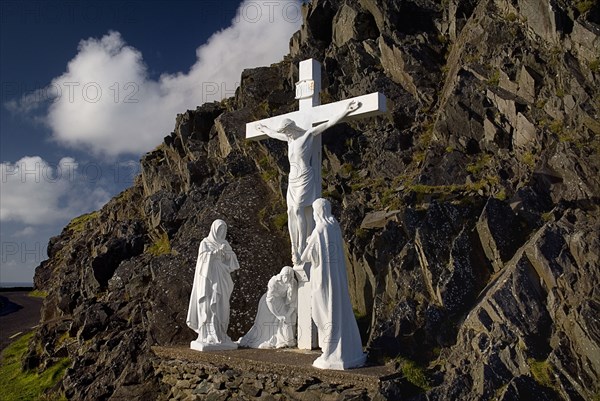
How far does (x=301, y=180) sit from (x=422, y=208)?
2738 mm

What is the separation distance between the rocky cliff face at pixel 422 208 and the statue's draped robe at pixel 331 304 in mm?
798

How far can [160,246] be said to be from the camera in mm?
15781

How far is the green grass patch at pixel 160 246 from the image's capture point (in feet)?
50.1

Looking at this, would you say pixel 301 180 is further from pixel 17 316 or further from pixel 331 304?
pixel 17 316

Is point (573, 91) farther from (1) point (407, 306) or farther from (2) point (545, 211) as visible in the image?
(1) point (407, 306)

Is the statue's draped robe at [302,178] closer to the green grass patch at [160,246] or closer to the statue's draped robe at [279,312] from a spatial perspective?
the statue's draped robe at [279,312]

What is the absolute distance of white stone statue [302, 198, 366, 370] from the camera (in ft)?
24.9

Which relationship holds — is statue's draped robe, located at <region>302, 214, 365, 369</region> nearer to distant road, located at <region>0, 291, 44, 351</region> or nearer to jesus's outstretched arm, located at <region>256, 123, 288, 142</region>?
jesus's outstretched arm, located at <region>256, 123, 288, 142</region>

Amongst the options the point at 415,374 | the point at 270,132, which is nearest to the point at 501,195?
the point at 415,374

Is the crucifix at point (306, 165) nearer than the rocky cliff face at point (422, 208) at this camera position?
No

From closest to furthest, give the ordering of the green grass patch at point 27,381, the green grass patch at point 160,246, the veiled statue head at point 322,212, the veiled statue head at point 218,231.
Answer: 1. the veiled statue head at point 322,212
2. the veiled statue head at point 218,231
3. the green grass patch at point 27,381
4. the green grass patch at point 160,246

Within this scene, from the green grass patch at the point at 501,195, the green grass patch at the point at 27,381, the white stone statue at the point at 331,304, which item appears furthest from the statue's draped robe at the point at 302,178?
the green grass patch at the point at 27,381

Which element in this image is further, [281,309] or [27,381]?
[27,381]

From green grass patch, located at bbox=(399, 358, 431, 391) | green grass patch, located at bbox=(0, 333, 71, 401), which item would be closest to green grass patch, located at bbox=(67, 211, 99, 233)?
green grass patch, located at bbox=(0, 333, 71, 401)
